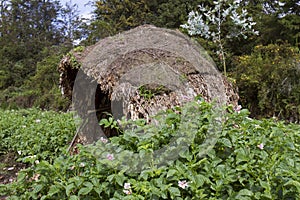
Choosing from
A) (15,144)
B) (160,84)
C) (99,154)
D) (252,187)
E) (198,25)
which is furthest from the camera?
(198,25)

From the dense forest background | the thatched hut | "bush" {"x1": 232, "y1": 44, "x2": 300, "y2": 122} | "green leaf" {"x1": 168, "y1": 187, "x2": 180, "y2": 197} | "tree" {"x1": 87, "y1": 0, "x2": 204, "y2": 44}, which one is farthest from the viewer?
"tree" {"x1": 87, "y1": 0, "x2": 204, "y2": 44}

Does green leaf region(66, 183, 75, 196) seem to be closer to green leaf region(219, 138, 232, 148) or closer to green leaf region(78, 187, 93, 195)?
green leaf region(78, 187, 93, 195)

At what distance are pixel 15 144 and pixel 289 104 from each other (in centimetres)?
348

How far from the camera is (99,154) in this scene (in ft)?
4.64

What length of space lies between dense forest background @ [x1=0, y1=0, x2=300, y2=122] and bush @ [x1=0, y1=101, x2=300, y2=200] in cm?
311

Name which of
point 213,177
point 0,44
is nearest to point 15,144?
point 213,177

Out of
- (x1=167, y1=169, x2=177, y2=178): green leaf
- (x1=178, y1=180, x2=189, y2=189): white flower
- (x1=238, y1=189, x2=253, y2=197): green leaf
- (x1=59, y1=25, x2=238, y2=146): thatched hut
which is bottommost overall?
(x1=238, y1=189, x2=253, y2=197): green leaf

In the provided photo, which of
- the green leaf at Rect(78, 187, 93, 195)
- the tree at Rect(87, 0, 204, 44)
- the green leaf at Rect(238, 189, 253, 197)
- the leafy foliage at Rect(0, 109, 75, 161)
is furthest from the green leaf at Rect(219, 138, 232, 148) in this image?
the tree at Rect(87, 0, 204, 44)

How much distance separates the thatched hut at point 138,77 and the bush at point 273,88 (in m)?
1.53

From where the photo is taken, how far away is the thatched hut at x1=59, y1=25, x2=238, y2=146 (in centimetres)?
244

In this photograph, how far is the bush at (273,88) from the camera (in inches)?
170

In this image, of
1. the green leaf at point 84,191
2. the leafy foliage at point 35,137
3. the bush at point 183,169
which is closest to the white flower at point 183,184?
the bush at point 183,169

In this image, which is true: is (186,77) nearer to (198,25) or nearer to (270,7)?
(198,25)

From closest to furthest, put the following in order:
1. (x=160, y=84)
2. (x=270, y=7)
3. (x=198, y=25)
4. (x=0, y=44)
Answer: (x=160, y=84) < (x=198, y=25) < (x=270, y=7) < (x=0, y=44)
